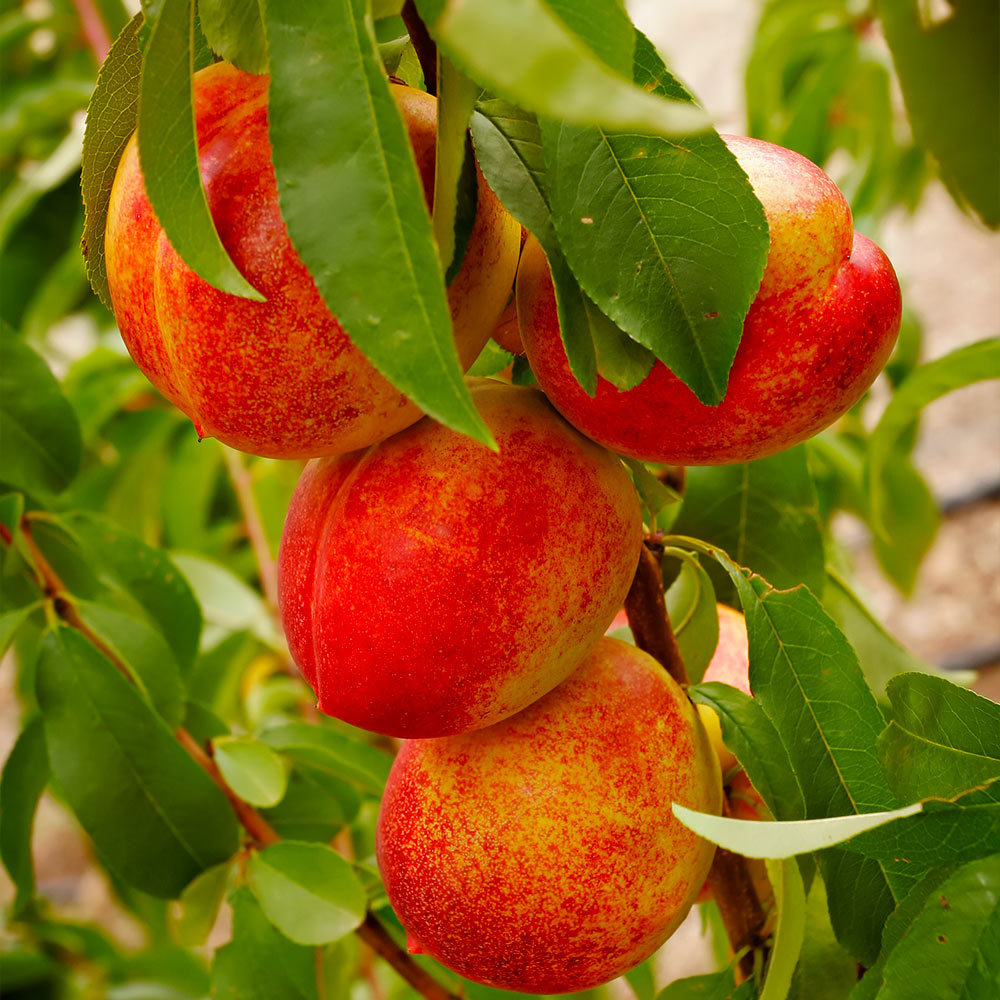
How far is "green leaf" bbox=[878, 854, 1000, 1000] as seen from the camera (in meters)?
0.36

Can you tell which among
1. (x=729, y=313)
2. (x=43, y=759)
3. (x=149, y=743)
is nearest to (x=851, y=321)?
(x=729, y=313)

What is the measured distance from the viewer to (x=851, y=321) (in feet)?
1.38

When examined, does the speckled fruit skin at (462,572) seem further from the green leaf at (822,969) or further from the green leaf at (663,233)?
the green leaf at (822,969)

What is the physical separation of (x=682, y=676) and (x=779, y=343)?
197mm

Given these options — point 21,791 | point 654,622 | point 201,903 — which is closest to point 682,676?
point 654,622

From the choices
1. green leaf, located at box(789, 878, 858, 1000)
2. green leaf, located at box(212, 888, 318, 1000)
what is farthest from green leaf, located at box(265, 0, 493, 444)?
green leaf, located at box(212, 888, 318, 1000)

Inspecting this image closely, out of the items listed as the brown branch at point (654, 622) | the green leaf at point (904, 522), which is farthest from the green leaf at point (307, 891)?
the green leaf at point (904, 522)

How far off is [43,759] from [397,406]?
47 cm

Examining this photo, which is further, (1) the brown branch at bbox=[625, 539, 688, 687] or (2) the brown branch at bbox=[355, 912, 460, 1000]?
(2) the brown branch at bbox=[355, 912, 460, 1000]

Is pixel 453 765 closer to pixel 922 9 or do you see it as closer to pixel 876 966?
pixel 876 966

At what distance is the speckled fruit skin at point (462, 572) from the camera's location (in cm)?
44

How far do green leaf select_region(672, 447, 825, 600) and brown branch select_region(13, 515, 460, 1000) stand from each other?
29 cm

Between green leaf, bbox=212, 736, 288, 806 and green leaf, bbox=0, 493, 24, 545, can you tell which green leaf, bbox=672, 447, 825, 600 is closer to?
green leaf, bbox=212, 736, 288, 806

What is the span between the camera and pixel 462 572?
0.44 metres
